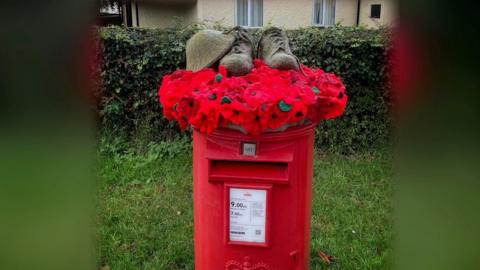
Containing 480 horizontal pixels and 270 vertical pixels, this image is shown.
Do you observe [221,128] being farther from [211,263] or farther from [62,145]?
[62,145]

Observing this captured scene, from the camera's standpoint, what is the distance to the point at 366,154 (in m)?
4.66

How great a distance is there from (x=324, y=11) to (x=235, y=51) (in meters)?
0.82

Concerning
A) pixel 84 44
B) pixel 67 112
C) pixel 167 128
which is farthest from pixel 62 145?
pixel 167 128

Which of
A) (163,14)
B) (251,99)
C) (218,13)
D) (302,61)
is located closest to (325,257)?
(251,99)

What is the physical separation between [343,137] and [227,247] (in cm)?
292

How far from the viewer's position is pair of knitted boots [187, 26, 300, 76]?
1988mm

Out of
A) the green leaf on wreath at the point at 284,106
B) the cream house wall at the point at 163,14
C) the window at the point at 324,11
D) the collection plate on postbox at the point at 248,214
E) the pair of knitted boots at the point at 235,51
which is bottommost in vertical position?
the collection plate on postbox at the point at 248,214

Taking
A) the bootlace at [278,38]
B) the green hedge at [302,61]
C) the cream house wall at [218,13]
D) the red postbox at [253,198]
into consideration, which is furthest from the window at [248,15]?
the red postbox at [253,198]

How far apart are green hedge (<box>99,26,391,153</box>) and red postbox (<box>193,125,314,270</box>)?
2546 mm

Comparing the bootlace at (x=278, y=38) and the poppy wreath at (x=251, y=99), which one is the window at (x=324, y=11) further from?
the poppy wreath at (x=251, y=99)

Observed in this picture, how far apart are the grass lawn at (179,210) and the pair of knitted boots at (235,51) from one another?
90 centimetres

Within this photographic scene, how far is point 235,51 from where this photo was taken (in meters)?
2.07

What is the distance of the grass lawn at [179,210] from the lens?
300 centimetres

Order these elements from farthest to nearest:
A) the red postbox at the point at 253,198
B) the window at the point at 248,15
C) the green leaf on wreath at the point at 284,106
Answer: the window at the point at 248,15, the red postbox at the point at 253,198, the green leaf on wreath at the point at 284,106
